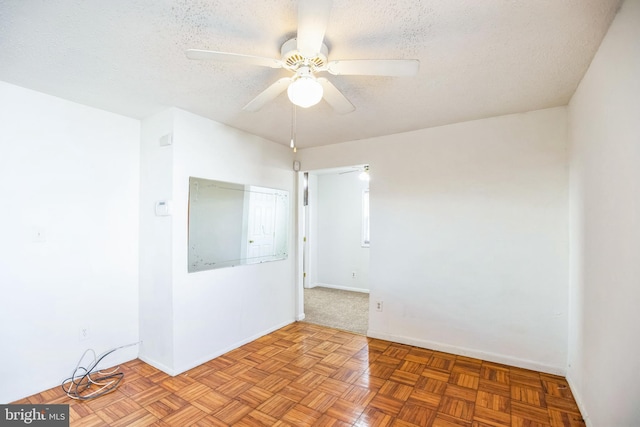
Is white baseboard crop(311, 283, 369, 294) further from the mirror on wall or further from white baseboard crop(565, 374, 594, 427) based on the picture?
white baseboard crop(565, 374, 594, 427)

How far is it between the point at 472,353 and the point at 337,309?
1.96 metres

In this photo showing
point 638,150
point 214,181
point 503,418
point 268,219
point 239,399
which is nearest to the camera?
point 638,150

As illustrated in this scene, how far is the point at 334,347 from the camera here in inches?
118

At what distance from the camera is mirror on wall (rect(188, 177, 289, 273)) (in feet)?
8.63

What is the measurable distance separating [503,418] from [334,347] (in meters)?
1.54

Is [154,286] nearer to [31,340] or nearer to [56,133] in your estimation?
[31,340]

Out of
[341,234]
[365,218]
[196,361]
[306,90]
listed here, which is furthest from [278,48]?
[341,234]

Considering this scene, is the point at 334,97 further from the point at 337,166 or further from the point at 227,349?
the point at 227,349

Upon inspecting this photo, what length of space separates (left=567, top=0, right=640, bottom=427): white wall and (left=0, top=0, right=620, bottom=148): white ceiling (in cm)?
21

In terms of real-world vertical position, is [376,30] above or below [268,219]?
above

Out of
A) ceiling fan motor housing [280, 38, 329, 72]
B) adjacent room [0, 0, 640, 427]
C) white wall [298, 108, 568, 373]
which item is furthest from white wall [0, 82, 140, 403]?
white wall [298, 108, 568, 373]

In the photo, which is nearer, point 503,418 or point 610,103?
point 610,103

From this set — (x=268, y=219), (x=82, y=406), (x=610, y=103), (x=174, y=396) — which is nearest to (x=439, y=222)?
(x=610, y=103)

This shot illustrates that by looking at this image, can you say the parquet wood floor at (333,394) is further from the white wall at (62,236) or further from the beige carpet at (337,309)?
the beige carpet at (337,309)
